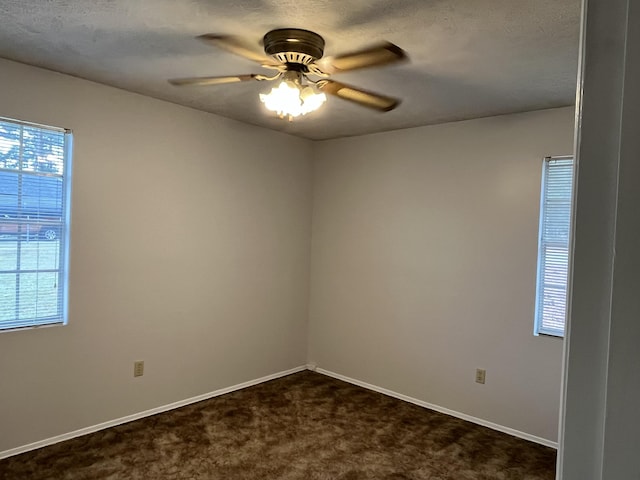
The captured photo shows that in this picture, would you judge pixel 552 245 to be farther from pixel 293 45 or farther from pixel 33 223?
pixel 33 223

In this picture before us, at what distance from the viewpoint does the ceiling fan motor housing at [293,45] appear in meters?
2.15

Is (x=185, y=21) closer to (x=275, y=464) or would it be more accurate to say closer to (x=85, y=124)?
(x=85, y=124)

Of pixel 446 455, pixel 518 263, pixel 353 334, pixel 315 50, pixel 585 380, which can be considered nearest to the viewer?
pixel 585 380

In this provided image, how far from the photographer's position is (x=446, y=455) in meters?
3.13

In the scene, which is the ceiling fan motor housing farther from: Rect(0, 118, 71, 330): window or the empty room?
Rect(0, 118, 71, 330): window

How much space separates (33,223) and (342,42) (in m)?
2.26

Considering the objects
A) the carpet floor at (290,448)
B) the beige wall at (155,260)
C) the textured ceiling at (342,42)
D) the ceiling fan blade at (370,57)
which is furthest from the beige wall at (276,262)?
the ceiling fan blade at (370,57)

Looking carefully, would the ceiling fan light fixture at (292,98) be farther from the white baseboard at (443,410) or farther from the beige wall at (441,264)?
the white baseboard at (443,410)

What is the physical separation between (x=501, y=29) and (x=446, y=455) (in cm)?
268

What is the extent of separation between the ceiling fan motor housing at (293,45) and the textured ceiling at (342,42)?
43mm

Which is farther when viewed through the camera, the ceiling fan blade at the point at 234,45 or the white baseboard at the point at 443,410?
the white baseboard at the point at 443,410

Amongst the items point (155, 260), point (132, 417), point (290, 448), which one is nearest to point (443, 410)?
point (290, 448)

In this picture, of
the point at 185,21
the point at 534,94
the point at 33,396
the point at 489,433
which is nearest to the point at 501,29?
the point at 534,94

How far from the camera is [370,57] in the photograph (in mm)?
2324
